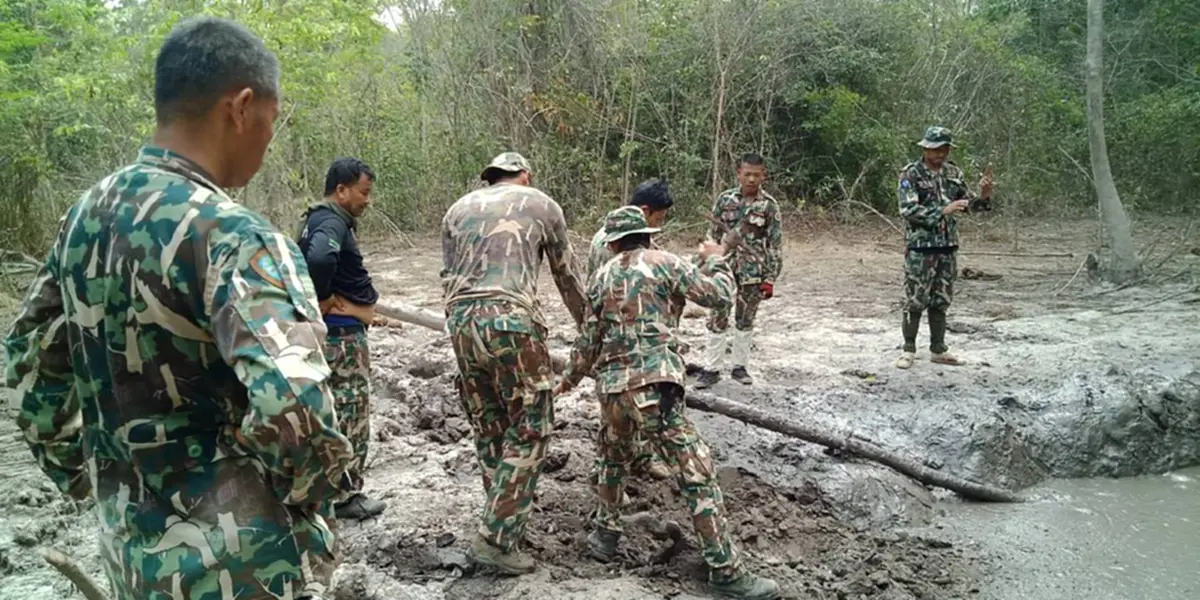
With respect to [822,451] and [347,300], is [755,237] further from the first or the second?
[347,300]

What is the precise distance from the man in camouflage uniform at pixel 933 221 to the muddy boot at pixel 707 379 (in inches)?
62.8

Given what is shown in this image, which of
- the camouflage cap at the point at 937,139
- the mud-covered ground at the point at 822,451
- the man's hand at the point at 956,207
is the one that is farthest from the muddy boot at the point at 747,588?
the camouflage cap at the point at 937,139

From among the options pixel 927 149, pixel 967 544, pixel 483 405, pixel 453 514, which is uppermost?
pixel 927 149

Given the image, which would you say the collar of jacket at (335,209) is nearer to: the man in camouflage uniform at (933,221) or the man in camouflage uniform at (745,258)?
the man in camouflage uniform at (745,258)

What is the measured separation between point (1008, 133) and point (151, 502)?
56.3ft

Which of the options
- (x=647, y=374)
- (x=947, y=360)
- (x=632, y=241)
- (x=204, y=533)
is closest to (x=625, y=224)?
(x=632, y=241)

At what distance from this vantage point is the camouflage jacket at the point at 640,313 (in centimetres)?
401

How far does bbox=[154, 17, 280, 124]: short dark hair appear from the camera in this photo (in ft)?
5.50

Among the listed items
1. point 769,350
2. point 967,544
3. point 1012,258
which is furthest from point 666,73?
point 967,544

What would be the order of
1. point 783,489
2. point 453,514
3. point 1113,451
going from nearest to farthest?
point 453,514 < point 783,489 < point 1113,451

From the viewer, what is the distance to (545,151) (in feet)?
45.8

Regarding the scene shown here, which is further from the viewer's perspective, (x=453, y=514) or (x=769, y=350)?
(x=769, y=350)

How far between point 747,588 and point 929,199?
424cm

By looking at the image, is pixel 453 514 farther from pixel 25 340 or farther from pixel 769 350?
pixel 769 350
